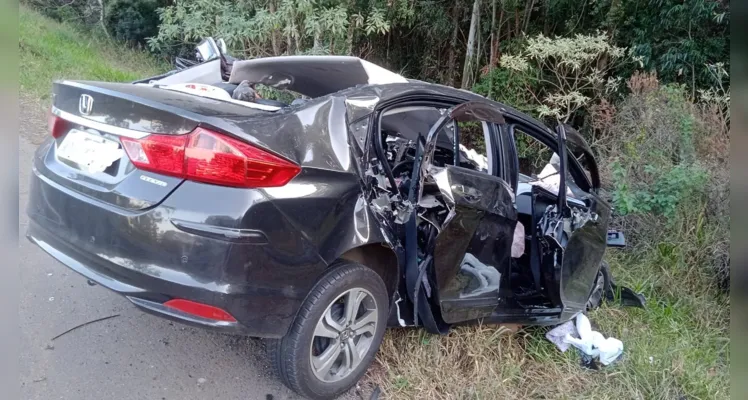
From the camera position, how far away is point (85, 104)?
247cm

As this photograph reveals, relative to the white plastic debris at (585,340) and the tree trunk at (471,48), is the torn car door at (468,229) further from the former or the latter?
the tree trunk at (471,48)

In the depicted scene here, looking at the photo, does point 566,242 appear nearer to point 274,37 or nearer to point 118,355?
point 118,355

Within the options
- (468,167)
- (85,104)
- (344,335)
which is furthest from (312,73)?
(344,335)

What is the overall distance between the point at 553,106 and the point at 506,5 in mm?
2148

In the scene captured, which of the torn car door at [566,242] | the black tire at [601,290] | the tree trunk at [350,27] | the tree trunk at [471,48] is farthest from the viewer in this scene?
the tree trunk at [471,48]

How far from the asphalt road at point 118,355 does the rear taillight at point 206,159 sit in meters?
1.17

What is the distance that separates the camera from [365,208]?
2615 millimetres

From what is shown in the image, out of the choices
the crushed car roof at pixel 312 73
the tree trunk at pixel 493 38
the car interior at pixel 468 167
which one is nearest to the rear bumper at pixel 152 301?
the car interior at pixel 468 167

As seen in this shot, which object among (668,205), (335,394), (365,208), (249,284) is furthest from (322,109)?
(668,205)

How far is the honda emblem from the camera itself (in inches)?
96.6

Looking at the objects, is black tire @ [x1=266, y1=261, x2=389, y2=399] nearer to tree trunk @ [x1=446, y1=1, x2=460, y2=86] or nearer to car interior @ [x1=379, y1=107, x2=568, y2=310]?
car interior @ [x1=379, y1=107, x2=568, y2=310]

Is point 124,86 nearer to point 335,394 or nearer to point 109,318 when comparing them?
point 109,318

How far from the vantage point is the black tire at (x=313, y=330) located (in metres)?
2.50

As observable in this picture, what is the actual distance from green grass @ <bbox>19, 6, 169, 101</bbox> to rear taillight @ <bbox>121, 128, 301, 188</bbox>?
4.20 meters
